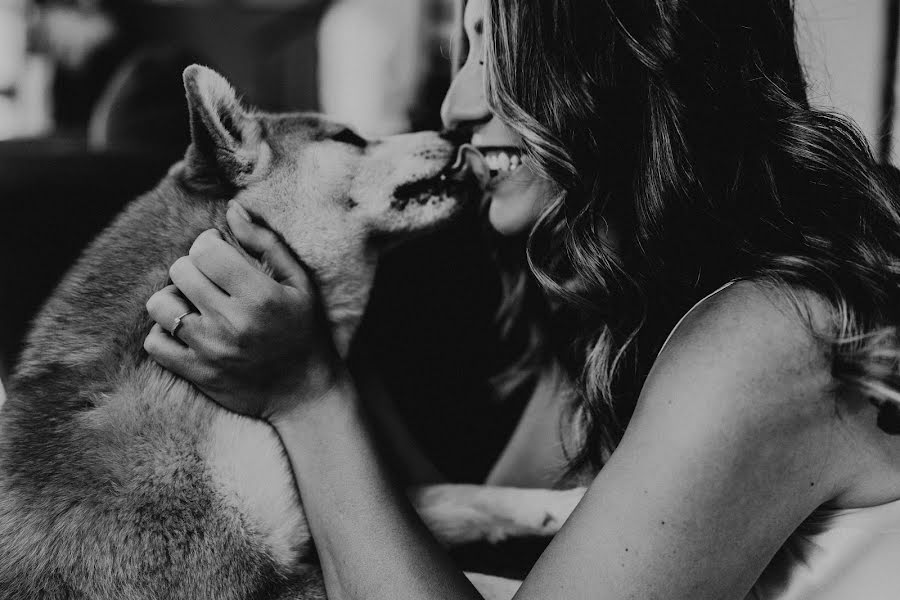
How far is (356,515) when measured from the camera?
0.98 metres

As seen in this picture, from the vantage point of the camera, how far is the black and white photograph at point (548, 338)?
0.83 m

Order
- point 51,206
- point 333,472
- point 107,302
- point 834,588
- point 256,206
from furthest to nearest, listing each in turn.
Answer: point 51,206 < point 256,206 < point 107,302 < point 333,472 < point 834,588

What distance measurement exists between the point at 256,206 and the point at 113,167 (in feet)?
2.26

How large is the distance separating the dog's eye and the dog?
13 millimetres

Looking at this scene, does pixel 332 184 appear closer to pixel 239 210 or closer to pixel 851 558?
pixel 239 210

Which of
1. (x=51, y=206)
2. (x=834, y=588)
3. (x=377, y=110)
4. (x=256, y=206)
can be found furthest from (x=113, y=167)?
(x=377, y=110)

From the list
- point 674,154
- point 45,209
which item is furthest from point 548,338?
point 45,209

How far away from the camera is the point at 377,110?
6.32 meters

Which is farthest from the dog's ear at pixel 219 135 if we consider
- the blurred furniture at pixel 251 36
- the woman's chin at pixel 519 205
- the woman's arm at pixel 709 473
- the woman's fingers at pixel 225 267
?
the blurred furniture at pixel 251 36

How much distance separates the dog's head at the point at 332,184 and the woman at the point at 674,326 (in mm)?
105

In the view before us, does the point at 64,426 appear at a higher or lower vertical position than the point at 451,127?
lower

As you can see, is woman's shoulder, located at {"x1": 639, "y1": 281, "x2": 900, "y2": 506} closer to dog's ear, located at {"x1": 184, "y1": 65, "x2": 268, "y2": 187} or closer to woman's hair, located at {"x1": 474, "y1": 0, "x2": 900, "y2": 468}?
woman's hair, located at {"x1": 474, "y1": 0, "x2": 900, "y2": 468}

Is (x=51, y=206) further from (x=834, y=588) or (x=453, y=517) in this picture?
(x=834, y=588)

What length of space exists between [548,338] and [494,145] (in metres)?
0.50
